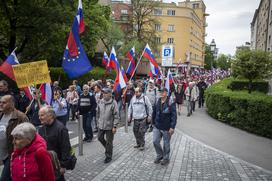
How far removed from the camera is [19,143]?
323 centimetres

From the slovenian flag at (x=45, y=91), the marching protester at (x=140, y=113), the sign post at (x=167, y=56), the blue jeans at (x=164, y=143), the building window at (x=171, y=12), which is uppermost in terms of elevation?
the building window at (x=171, y=12)

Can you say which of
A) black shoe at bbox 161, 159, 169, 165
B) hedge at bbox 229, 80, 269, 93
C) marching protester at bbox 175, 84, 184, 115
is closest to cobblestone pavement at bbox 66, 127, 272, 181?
black shoe at bbox 161, 159, 169, 165

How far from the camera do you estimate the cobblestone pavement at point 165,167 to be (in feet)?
21.3

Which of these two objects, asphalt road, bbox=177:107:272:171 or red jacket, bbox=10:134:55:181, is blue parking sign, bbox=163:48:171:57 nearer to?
asphalt road, bbox=177:107:272:171

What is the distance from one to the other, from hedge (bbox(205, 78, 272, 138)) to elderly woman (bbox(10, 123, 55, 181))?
30.6ft

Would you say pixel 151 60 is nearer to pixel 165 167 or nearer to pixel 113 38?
pixel 165 167

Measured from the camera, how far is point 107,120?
295 inches

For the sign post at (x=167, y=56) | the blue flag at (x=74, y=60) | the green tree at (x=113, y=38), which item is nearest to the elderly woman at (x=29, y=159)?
the blue flag at (x=74, y=60)

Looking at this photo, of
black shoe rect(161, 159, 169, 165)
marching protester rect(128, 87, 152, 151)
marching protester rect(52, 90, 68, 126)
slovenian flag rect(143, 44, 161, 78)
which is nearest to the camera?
black shoe rect(161, 159, 169, 165)

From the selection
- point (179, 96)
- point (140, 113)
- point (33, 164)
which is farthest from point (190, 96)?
point (33, 164)

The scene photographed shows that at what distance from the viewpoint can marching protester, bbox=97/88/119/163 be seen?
7.46 m

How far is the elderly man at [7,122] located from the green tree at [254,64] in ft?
58.7

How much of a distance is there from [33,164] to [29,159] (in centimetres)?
7

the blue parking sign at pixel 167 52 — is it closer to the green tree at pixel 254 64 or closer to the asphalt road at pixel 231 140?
the asphalt road at pixel 231 140
